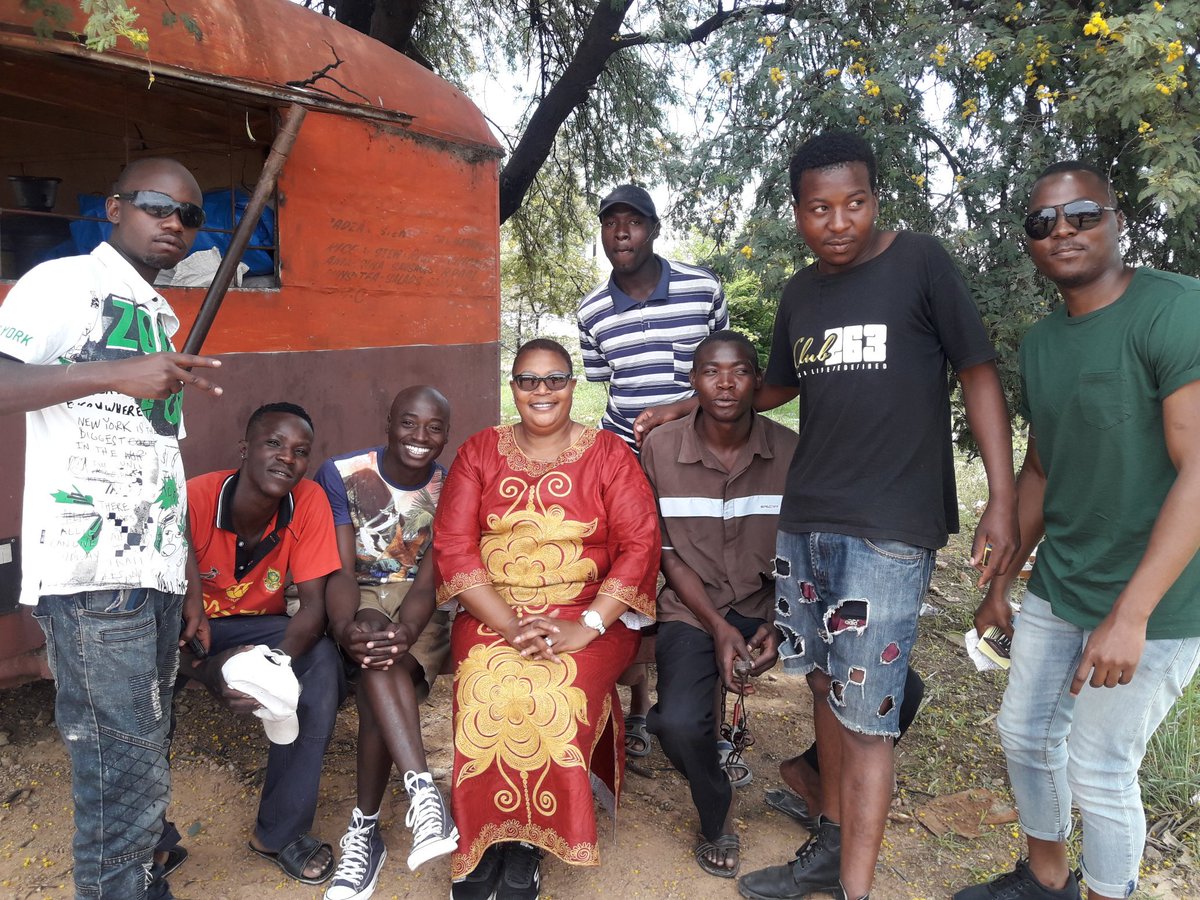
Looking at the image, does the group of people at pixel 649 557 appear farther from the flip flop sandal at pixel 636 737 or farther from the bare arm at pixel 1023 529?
the flip flop sandal at pixel 636 737

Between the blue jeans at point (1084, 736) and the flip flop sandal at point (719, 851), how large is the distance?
0.89 metres

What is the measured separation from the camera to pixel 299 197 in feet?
13.7

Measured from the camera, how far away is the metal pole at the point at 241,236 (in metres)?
3.26

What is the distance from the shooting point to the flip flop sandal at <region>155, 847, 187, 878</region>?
284 centimetres

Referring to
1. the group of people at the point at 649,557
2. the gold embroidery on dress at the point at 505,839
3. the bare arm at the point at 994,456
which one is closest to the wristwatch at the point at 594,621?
Answer: the group of people at the point at 649,557

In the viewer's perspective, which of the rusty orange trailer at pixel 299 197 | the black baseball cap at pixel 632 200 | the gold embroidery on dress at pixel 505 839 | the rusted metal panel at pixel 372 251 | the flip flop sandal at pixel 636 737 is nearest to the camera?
the gold embroidery on dress at pixel 505 839

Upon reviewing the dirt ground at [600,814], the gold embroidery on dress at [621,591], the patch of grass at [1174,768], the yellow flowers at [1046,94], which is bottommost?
the dirt ground at [600,814]

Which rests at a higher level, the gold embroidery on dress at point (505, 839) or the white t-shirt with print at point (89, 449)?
the white t-shirt with print at point (89, 449)

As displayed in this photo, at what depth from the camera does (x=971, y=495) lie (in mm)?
7738

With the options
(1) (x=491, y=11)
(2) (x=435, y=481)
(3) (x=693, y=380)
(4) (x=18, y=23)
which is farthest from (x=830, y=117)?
(1) (x=491, y=11)

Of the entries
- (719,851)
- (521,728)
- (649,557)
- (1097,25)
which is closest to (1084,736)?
(719,851)

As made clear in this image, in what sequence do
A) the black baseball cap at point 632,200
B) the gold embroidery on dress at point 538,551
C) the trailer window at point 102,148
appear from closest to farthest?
the gold embroidery on dress at point 538,551 → the black baseball cap at point 632,200 → the trailer window at point 102,148

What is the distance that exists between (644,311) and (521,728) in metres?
1.76

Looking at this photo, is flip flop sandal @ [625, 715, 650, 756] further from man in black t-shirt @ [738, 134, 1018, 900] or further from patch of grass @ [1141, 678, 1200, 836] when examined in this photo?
patch of grass @ [1141, 678, 1200, 836]
